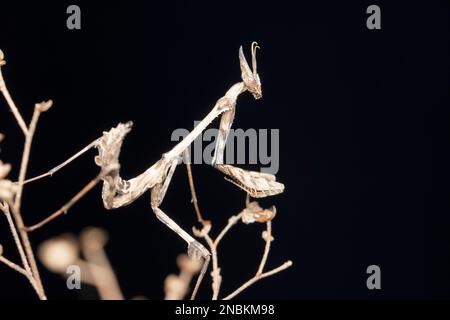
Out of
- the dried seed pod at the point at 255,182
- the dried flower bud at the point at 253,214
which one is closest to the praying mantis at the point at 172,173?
→ the dried seed pod at the point at 255,182

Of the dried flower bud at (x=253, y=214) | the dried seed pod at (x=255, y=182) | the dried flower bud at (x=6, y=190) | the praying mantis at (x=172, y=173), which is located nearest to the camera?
the dried flower bud at (x=6, y=190)

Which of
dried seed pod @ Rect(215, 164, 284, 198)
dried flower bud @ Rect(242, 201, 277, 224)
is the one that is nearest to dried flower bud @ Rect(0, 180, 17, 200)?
dried flower bud @ Rect(242, 201, 277, 224)

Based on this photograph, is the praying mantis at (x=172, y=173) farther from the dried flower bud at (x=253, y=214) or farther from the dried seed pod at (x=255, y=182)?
the dried flower bud at (x=253, y=214)

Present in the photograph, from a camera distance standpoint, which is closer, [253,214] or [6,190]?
[6,190]

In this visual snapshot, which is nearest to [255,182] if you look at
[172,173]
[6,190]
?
[172,173]

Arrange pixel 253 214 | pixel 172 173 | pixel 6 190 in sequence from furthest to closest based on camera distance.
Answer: pixel 172 173 < pixel 253 214 < pixel 6 190

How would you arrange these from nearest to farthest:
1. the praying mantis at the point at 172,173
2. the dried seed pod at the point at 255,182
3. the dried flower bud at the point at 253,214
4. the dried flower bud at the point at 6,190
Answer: the dried flower bud at the point at 6,190
the dried flower bud at the point at 253,214
the praying mantis at the point at 172,173
the dried seed pod at the point at 255,182

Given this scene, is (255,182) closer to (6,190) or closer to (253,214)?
(253,214)

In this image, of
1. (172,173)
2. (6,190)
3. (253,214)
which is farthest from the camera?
(172,173)

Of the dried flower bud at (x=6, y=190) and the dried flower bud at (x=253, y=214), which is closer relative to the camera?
the dried flower bud at (x=6, y=190)

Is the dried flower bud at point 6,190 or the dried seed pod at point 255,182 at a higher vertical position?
the dried flower bud at point 6,190
